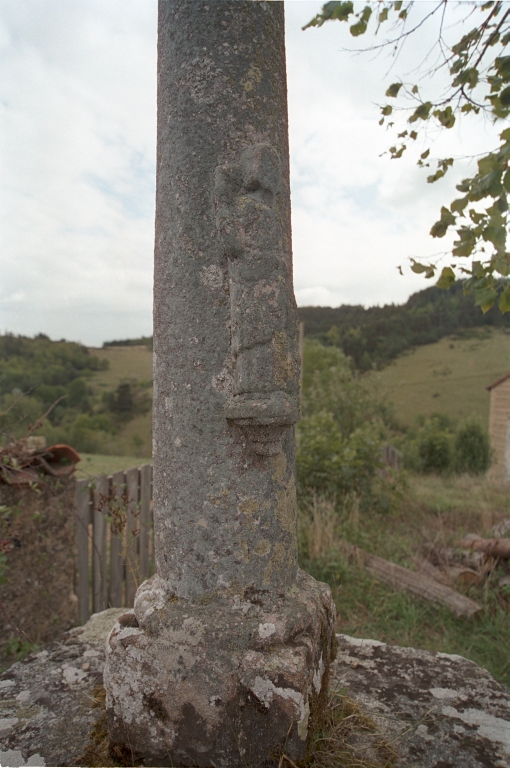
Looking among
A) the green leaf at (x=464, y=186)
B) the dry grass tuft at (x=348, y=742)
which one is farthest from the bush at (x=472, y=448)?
the dry grass tuft at (x=348, y=742)

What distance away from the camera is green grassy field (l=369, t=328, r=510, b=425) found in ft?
118

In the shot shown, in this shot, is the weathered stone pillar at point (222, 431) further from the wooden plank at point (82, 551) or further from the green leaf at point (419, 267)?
the wooden plank at point (82, 551)

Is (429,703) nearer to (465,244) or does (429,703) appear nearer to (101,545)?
(465,244)

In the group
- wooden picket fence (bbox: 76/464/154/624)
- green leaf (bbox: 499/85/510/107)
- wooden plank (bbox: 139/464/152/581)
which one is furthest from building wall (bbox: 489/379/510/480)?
green leaf (bbox: 499/85/510/107)

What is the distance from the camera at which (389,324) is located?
36719 mm

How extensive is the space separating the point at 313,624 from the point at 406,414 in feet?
117

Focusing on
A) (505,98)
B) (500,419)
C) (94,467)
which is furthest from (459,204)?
(500,419)

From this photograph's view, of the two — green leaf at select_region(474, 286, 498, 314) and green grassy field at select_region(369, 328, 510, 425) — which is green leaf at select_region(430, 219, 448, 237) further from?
green grassy field at select_region(369, 328, 510, 425)

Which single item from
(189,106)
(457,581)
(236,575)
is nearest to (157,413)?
(236,575)

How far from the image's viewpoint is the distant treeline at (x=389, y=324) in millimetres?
32125

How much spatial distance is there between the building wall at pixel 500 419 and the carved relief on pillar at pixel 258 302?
20.7 meters

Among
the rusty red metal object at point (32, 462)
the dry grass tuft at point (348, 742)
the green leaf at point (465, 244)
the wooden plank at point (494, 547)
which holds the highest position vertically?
the green leaf at point (465, 244)

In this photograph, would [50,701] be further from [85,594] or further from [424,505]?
[424,505]

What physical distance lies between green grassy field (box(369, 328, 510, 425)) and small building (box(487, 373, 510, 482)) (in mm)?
12860
